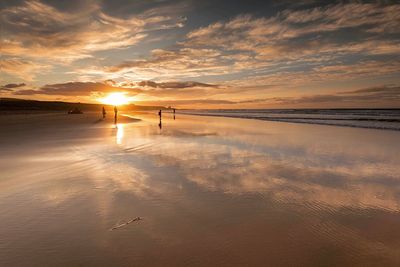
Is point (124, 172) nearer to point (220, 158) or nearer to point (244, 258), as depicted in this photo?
point (220, 158)

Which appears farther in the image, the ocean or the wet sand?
the ocean

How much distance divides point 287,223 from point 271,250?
123 centimetres

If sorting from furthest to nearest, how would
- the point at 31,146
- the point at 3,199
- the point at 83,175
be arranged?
the point at 31,146
the point at 83,175
the point at 3,199

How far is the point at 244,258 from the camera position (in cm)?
426

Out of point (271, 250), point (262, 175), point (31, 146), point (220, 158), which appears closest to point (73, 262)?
point (271, 250)

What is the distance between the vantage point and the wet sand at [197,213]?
4340mm

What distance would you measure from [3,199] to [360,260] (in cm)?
777

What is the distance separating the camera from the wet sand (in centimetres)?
434

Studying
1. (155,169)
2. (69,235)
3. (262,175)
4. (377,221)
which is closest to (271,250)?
(377,221)

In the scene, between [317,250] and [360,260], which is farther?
[317,250]

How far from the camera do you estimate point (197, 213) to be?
19.7 ft

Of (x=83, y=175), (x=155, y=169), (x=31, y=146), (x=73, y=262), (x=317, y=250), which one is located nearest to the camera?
(x=73, y=262)

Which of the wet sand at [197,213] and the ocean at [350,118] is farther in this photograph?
the ocean at [350,118]

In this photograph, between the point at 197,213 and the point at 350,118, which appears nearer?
the point at 197,213
